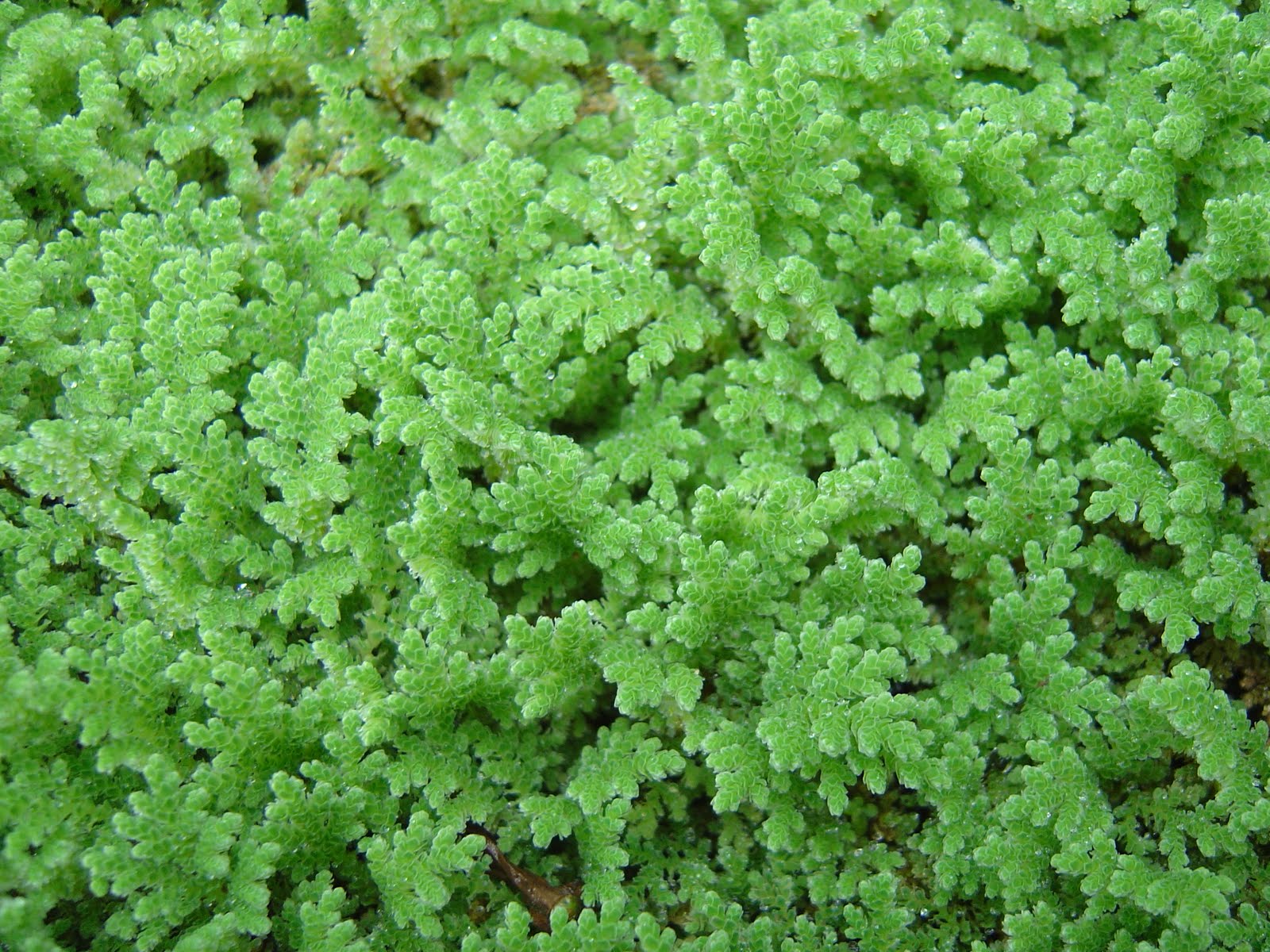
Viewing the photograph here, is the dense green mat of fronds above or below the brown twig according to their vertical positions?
above

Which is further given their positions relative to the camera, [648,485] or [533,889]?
[648,485]

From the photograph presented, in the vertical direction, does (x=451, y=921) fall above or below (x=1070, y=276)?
below

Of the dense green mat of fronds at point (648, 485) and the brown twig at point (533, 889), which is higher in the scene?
the dense green mat of fronds at point (648, 485)

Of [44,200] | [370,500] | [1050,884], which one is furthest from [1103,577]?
[44,200]

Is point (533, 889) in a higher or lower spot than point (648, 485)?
lower

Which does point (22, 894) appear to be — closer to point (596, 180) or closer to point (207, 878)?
point (207, 878)

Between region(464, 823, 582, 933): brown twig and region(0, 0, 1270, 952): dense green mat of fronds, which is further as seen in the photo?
region(464, 823, 582, 933): brown twig

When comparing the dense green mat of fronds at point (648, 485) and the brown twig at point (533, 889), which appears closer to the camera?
the dense green mat of fronds at point (648, 485)

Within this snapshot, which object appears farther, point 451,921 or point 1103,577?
point 1103,577
